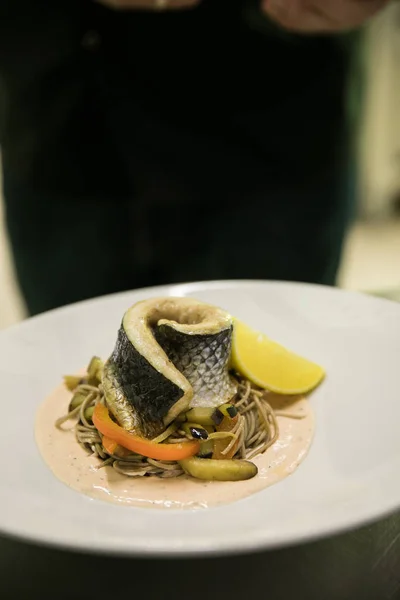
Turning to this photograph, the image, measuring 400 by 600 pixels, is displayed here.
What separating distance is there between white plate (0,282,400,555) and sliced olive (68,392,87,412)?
96 mm

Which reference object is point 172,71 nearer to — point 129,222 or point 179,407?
point 129,222

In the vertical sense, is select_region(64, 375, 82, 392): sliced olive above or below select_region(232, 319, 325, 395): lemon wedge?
below

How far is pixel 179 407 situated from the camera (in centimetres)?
161

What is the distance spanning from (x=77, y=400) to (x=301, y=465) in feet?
2.16

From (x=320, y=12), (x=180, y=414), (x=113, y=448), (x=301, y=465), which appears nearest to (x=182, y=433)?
(x=180, y=414)

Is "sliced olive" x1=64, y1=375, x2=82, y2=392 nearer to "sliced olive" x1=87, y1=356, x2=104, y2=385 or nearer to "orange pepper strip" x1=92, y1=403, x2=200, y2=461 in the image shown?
"sliced olive" x1=87, y1=356, x2=104, y2=385

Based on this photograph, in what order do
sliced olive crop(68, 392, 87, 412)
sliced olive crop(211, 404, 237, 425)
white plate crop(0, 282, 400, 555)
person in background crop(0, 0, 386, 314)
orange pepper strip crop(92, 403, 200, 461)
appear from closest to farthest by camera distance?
white plate crop(0, 282, 400, 555)
orange pepper strip crop(92, 403, 200, 461)
sliced olive crop(211, 404, 237, 425)
sliced olive crop(68, 392, 87, 412)
person in background crop(0, 0, 386, 314)

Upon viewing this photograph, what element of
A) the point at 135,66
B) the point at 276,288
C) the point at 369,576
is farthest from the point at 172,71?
the point at 369,576

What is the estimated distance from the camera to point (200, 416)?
66.4 inches

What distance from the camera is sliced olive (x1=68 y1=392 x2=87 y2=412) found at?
183cm

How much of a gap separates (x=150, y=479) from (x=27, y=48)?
1925mm

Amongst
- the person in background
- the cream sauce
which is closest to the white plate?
the cream sauce

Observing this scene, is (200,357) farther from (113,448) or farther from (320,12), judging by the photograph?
(320,12)

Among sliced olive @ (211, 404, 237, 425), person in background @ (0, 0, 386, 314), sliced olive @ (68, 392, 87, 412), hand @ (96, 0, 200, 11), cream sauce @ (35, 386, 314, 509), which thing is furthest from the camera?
person in background @ (0, 0, 386, 314)
